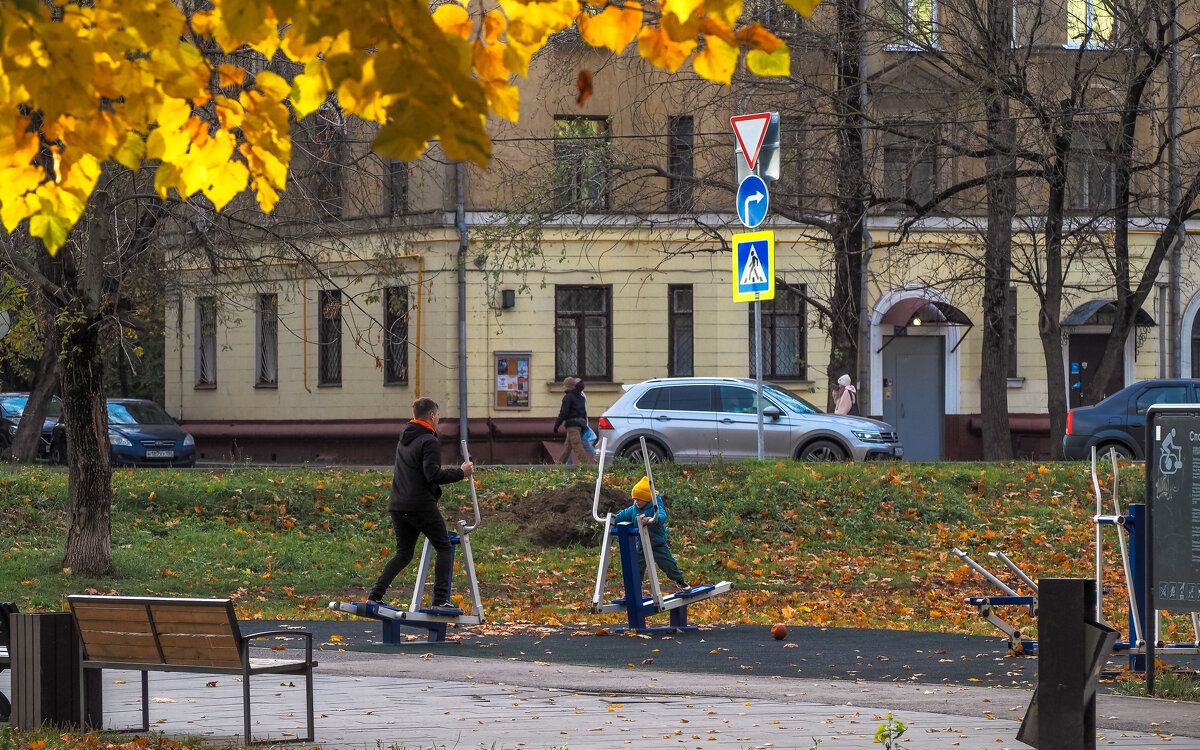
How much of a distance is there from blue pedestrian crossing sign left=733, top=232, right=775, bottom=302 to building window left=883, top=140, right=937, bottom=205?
4.17 meters

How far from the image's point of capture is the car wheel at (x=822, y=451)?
2530cm

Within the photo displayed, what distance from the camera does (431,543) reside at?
42.8 feet

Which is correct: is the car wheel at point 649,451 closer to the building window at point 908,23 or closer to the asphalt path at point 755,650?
the building window at point 908,23

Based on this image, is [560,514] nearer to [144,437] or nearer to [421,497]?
[421,497]

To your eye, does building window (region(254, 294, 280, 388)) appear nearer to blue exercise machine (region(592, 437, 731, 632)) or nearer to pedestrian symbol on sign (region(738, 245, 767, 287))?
pedestrian symbol on sign (region(738, 245, 767, 287))

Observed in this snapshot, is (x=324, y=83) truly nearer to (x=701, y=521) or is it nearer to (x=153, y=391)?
(x=701, y=521)

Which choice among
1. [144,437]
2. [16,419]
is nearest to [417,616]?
[144,437]

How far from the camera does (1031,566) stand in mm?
17578

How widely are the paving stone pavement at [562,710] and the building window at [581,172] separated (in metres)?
14.7

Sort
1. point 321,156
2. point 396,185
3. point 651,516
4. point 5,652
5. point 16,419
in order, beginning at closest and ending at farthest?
1. point 5,652
2. point 651,516
3. point 321,156
4. point 396,185
5. point 16,419

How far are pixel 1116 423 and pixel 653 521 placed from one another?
1369 centimetres

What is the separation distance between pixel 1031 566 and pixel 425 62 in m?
14.3

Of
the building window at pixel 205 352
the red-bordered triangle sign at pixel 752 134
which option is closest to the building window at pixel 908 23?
the red-bordered triangle sign at pixel 752 134

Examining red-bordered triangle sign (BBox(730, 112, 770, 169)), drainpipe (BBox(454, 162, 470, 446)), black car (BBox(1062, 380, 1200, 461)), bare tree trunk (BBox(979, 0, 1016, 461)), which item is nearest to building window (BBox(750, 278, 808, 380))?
drainpipe (BBox(454, 162, 470, 446))
